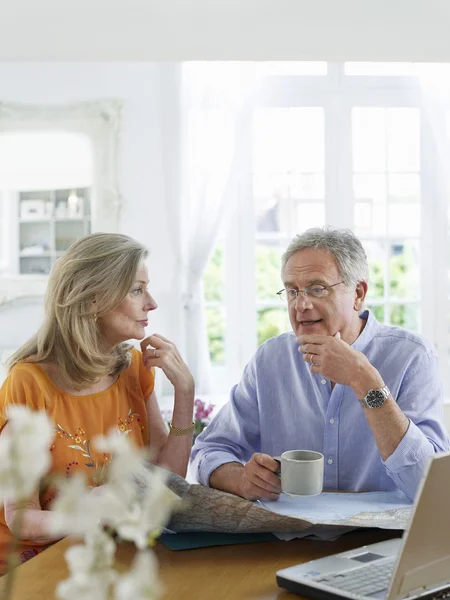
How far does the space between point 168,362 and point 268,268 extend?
2408 mm

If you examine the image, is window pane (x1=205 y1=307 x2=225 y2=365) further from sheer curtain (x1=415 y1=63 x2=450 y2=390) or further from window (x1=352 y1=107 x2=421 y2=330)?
sheer curtain (x1=415 y1=63 x2=450 y2=390)

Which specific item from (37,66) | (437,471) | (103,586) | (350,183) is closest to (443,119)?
(350,183)

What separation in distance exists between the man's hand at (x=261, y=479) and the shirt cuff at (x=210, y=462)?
14 centimetres

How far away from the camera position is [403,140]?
438cm

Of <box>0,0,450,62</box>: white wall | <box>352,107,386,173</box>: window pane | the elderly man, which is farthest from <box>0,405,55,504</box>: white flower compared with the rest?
<box>352,107,386,173</box>: window pane

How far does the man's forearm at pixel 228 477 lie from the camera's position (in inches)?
62.8

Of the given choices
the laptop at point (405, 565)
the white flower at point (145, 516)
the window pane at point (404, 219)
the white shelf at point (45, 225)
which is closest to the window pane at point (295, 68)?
the window pane at point (404, 219)

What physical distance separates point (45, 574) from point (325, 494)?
62 centimetres

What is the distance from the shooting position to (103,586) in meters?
0.46

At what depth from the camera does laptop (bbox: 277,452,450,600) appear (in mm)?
940

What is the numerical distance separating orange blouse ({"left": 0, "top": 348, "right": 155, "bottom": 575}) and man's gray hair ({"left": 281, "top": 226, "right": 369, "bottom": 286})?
1.92ft

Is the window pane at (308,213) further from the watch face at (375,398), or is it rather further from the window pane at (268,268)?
the watch face at (375,398)

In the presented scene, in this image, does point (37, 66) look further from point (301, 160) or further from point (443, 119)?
point (443, 119)

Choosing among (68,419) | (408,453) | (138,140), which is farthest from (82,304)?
(138,140)
